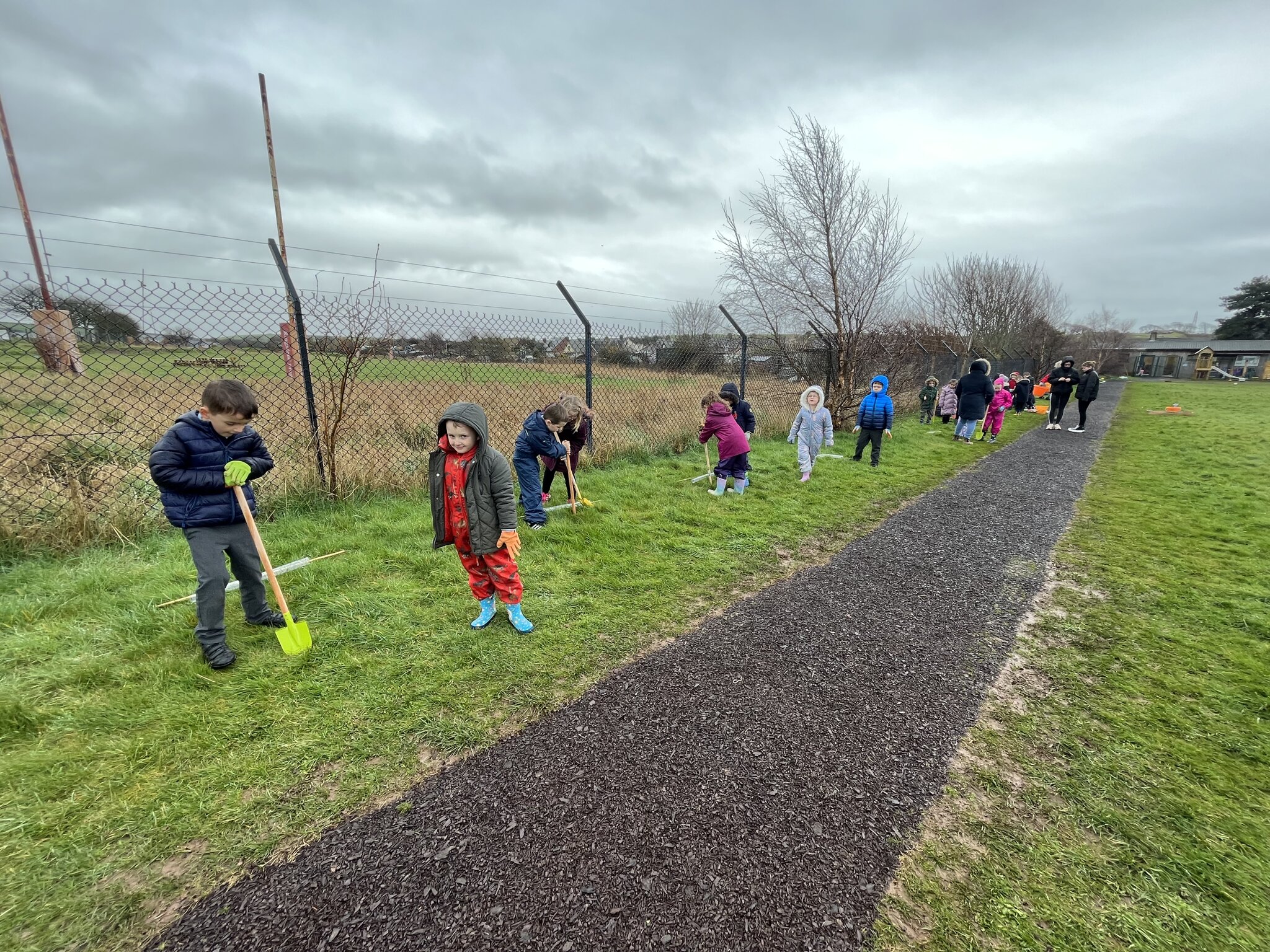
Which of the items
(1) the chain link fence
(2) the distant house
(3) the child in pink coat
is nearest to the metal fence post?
(1) the chain link fence

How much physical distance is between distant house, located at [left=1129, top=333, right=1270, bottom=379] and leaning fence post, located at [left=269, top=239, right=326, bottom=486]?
79179 mm

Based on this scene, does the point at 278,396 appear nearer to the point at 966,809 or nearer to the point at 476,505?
the point at 476,505

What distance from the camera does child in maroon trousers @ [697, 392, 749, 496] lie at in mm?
6566

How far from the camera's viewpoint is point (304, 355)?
17.4ft

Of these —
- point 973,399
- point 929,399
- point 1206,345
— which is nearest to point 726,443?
point 973,399

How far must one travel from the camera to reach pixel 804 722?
2.58 metres

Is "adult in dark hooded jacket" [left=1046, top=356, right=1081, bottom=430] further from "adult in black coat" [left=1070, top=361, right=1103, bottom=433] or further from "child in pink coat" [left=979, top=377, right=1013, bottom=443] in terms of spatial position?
"child in pink coat" [left=979, top=377, right=1013, bottom=443]

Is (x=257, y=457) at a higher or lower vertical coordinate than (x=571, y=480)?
higher

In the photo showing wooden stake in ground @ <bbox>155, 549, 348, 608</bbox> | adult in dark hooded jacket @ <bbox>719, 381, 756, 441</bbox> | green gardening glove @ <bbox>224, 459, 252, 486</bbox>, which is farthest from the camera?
adult in dark hooded jacket @ <bbox>719, 381, 756, 441</bbox>

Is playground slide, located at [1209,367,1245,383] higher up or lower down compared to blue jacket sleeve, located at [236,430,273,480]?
higher up

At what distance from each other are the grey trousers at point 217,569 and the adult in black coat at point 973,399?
12956 millimetres

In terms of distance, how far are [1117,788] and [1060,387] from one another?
15.5 meters

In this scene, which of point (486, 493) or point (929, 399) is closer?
point (486, 493)

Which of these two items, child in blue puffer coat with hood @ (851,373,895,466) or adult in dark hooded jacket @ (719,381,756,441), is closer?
adult in dark hooded jacket @ (719,381,756,441)
